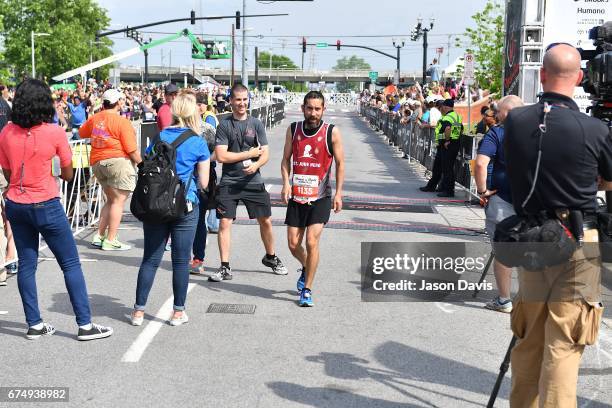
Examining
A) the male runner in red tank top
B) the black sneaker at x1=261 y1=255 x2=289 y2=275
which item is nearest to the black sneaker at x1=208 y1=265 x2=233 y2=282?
the black sneaker at x1=261 y1=255 x2=289 y2=275

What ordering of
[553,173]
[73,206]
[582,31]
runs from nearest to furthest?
[553,173]
[73,206]
[582,31]

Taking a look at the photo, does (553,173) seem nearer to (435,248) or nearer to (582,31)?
(435,248)

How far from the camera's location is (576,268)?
3.83m

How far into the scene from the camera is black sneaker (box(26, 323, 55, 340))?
20.2ft

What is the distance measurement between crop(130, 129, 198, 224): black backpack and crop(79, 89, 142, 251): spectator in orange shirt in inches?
103

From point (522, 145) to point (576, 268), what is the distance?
62 centimetres

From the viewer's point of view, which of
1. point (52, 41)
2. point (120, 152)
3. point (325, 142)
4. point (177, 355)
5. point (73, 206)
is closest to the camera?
point (177, 355)

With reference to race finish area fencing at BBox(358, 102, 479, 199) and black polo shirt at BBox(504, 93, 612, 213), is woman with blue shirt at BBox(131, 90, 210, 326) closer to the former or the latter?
black polo shirt at BBox(504, 93, 612, 213)

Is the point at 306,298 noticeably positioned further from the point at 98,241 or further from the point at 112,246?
the point at 98,241

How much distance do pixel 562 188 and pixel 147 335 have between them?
3637 mm

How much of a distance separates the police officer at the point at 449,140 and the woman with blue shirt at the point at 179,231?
9406 mm

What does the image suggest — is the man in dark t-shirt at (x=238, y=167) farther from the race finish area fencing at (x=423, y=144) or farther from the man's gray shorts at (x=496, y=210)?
the race finish area fencing at (x=423, y=144)

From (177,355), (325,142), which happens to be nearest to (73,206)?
(325,142)

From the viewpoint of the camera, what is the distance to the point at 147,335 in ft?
20.7
